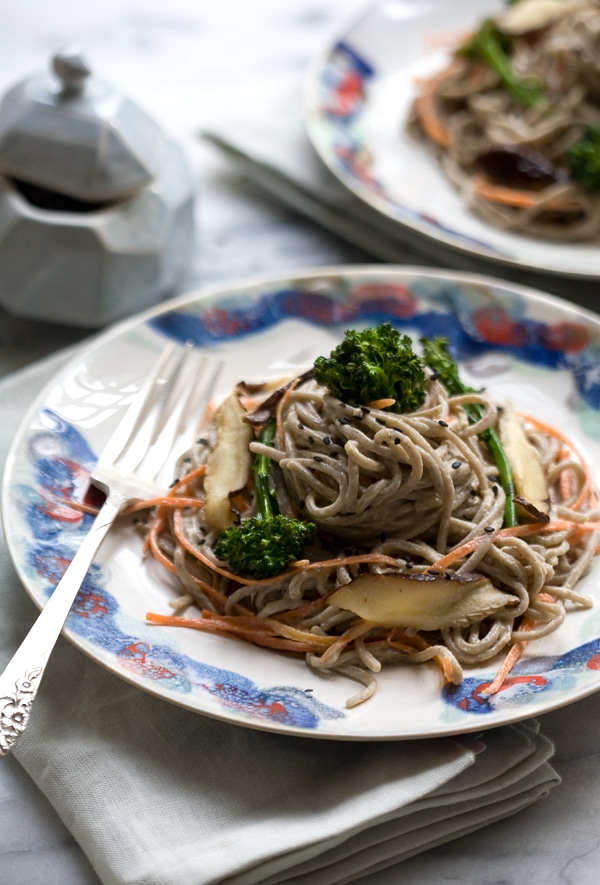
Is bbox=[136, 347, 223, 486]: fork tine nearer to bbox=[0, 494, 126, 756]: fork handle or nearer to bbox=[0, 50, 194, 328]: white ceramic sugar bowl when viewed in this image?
bbox=[0, 494, 126, 756]: fork handle

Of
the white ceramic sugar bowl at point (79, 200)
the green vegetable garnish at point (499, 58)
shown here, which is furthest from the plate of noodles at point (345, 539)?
the green vegetable garnish at point (499, 58)

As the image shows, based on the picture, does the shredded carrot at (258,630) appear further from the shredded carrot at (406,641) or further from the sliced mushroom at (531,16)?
the sliced mushroom at (531,16)

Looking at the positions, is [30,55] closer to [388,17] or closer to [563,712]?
[388,17]

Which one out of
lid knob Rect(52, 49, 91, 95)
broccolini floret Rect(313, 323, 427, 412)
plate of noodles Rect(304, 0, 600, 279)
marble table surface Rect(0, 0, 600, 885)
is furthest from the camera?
plate of noodles Rect(304, 0, 600, 279)

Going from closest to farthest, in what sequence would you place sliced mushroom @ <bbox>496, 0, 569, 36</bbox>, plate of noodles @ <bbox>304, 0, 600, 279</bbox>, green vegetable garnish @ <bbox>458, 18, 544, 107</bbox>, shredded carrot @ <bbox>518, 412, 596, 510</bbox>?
shredded carrot @ <bbox>518, 412, 596, 510</bbox> → plate of noodles @ <bbox>304, 0, 600, 279</bbox> → green vegetable garnish @ <bbox>458, 18, 544, 107</bbox> → sliced mushroom @ <bbox>496, 0, 569, 36</bbox>

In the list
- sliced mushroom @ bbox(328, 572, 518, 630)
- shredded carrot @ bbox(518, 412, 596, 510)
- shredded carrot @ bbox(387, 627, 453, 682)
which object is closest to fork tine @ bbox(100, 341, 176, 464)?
sliced mushroom @ bbox(328, 572, 518, 630)

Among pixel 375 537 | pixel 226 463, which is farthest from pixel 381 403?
pixel 226 463

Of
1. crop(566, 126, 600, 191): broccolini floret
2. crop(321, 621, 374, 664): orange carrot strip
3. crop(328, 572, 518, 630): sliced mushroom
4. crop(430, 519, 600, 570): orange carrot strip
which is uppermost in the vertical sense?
crop(566, 126, 600, 191): broccolini floret
